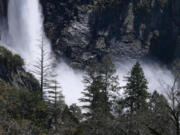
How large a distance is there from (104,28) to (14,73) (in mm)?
22417

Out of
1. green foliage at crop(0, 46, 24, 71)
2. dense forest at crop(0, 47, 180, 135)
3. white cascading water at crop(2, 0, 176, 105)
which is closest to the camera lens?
dense forest at crop(0, 47, 180, 135)

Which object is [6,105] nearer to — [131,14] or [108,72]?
[108,72]

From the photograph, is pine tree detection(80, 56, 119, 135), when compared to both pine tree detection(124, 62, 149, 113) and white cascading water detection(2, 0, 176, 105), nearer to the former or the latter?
pine tree detection(124, 62, 149, 113)

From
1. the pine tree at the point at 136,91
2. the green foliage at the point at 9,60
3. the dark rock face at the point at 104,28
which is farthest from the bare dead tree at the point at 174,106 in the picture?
the dark rock face at the point at 104,28

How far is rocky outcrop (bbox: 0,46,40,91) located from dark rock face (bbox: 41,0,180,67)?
1601 centimetres

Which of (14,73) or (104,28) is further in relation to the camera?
(104,28)

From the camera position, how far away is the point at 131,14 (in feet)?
227

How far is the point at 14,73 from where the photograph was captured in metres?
50.4

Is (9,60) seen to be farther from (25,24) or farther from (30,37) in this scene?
(25,24)

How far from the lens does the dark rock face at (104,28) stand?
A: 6644cm

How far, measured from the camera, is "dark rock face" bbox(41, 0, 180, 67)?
6644 cm

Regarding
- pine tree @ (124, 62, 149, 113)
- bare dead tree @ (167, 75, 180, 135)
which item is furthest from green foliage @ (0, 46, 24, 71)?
bare dead tree @ (167, 75, 180, 135)

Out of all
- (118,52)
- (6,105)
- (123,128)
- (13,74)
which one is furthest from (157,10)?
(123,128)

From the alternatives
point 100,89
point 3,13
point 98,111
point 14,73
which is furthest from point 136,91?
point 3,13
